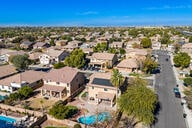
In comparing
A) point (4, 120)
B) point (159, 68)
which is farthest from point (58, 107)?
point (159, 68)

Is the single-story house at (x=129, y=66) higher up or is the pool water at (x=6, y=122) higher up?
the single-story house at (x=129, y=66)

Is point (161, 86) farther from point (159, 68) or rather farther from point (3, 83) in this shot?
point (3, 83)

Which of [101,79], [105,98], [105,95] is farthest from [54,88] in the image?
[105,98]

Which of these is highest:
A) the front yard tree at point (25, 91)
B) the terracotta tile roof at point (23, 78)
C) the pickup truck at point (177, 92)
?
the terracotta tile roof at point (23, 78)

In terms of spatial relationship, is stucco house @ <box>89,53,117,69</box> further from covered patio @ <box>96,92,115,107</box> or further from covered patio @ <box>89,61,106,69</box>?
covered patio @ <box>96,92,115,107</box>

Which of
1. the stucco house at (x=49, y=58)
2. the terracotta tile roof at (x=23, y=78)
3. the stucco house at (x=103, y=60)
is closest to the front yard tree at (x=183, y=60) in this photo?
the stucco house at (x=103, y=60)

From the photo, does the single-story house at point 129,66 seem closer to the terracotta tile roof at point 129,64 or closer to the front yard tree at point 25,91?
the terracotta tile roof at point 129,64

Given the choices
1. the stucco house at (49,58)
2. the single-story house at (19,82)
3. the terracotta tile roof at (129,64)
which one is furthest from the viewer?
the stucco house at (49,58)

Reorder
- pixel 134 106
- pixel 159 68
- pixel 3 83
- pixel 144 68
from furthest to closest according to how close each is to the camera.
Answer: pixel 159 68, pixel 144 68, pixel 3 83, pixel 134 106
